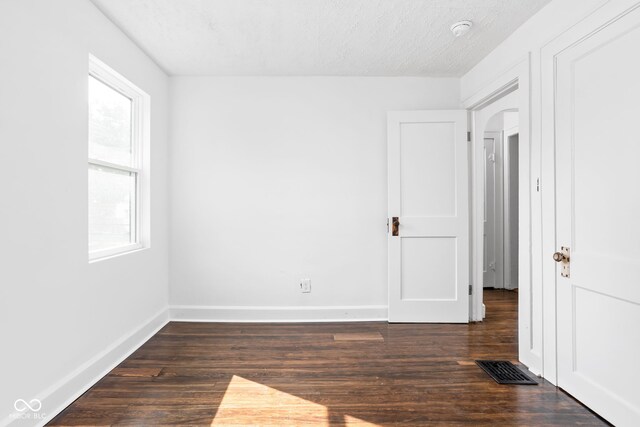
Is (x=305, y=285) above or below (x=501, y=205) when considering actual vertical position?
below

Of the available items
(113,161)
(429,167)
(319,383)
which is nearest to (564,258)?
(429,167)

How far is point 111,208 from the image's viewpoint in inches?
105

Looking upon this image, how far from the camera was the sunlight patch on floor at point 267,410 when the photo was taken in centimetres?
185

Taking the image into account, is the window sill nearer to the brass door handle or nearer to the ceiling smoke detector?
the brass door handle

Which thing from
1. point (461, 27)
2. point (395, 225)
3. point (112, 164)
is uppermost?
point (461, 27)

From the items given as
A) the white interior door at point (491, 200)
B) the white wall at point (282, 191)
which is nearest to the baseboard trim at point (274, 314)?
the white wall at point (282, 191)

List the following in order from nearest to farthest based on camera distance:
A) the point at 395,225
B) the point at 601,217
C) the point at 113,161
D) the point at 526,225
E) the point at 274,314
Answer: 1. the point at 601,217
2. the point at 526,225
3. the point at 113,161
4. the point at 395,225
5. the point at 274,314

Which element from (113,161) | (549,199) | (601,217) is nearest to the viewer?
(601,217)

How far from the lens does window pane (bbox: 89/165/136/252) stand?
2432mm

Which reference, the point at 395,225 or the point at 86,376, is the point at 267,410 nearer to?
the point at 86,376

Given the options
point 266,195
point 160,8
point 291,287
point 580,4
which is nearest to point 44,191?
point 160,8

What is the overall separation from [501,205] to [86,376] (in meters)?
5.28

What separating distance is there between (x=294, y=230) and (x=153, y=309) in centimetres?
152

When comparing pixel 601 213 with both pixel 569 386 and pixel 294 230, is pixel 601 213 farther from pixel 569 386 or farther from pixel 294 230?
pixel 294 230
